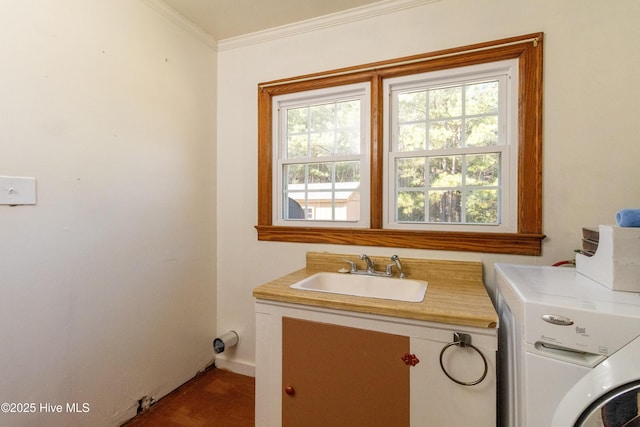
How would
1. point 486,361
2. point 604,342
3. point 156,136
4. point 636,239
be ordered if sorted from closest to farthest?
point 604,342
point 636,239
point 486,361
point 156,136

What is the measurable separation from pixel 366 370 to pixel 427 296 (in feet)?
1.39

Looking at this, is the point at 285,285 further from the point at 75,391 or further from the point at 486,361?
the point at 75,391

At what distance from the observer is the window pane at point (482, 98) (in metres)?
1.64

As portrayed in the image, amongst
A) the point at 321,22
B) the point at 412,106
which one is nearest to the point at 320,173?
the point at 412,106

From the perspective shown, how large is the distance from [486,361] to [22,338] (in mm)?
1854

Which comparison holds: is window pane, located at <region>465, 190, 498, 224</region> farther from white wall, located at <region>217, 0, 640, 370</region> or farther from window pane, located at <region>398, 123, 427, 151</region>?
window pane, located at <region>398, 123, 427, 151</region>

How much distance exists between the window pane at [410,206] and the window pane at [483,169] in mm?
286

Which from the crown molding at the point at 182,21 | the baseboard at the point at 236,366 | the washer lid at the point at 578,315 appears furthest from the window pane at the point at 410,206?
the crown molding at the point at 182,21

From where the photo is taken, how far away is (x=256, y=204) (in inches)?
83.9

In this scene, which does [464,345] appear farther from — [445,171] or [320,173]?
[320,173]

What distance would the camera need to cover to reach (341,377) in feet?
4.12

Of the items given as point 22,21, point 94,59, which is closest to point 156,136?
point 94,59

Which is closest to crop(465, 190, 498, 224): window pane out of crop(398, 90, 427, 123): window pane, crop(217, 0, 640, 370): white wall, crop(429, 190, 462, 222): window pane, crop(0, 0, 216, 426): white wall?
crop(429, 190, 462, 222): window pane

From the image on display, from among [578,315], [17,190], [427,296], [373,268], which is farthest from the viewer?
[373,268]
